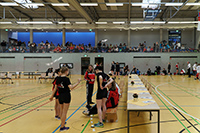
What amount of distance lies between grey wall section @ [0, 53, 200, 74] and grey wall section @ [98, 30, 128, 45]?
558cm

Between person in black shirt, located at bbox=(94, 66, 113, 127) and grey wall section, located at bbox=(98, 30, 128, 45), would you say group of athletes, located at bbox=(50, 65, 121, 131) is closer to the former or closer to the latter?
person in black shirt, located at bbox=(94, 66, 113, 127)

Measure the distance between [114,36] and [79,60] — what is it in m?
8.40

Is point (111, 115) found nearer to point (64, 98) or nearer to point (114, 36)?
point (64, 98)

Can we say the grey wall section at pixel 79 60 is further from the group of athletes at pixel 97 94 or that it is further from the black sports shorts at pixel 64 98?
the black sports shorts at pixel 64 98

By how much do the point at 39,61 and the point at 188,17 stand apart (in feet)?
77.8

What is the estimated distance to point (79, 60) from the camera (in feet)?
91.6

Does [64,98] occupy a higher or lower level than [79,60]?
lower

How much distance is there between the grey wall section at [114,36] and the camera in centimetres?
3234

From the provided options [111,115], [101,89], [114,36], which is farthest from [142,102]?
[114,36]

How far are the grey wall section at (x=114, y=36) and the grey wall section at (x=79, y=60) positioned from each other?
558 centimetres

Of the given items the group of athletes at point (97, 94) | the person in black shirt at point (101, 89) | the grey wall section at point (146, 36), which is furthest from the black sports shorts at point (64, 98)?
the grey wall section at point (146, 36)

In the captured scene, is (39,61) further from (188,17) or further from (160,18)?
(188,17)

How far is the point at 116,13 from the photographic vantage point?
2759cm

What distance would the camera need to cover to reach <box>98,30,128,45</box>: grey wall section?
32.3m
